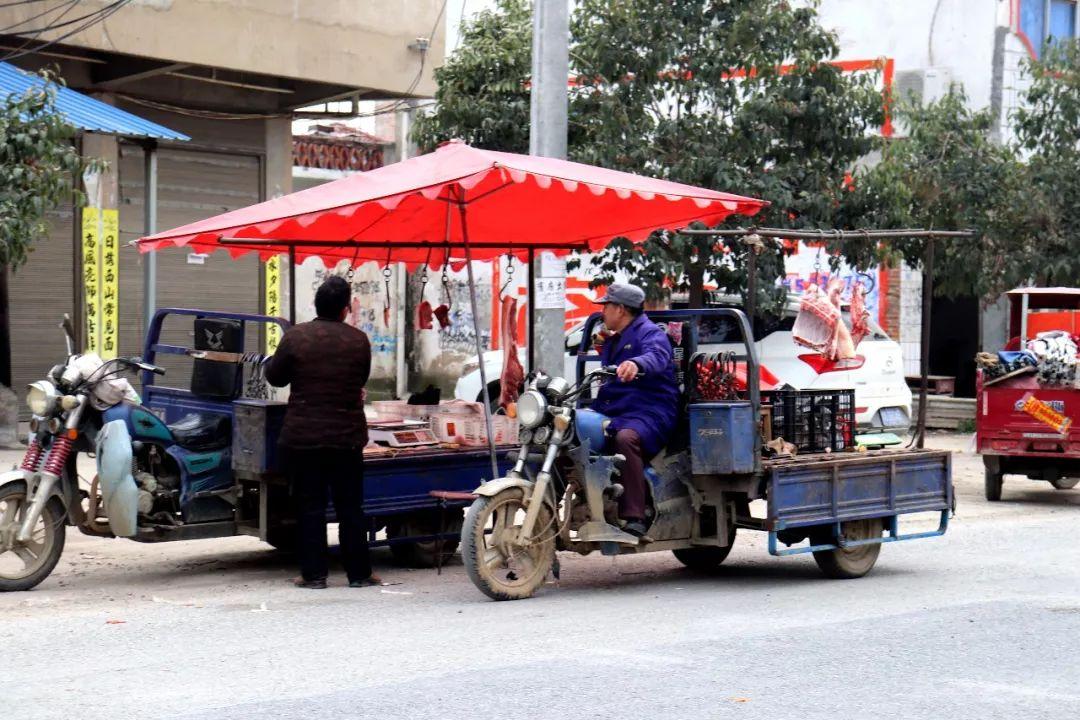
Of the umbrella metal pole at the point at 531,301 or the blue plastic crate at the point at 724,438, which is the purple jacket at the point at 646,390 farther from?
the umbrella metal pole at the point at 531,301

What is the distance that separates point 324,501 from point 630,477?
5.99ft

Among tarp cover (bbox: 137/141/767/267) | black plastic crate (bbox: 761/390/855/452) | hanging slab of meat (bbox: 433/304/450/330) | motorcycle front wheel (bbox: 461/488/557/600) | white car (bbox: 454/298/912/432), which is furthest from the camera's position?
white car (bbox: 454/298/912/432)

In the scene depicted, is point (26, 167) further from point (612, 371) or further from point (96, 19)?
point (96, 19)

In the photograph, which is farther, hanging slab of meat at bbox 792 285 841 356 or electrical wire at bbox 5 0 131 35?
electrical wire at bbox 5 0 131 35

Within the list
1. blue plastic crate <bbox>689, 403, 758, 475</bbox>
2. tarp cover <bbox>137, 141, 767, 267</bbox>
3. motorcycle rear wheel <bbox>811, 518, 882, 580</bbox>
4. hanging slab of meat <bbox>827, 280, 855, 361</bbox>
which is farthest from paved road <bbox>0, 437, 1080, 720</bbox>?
tarp cover <bbox>137, 141, 767, 267</bbox>

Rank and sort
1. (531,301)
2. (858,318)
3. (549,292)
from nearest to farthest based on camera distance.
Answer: (858,318)
(531,301)
(549,292)

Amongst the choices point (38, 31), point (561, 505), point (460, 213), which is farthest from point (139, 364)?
point (38, 31)

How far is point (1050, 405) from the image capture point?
14273mm

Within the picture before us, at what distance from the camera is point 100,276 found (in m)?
16.7

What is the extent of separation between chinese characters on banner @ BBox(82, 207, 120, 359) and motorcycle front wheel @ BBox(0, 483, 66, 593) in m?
8.14

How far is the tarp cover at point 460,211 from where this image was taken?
8953 millimetres

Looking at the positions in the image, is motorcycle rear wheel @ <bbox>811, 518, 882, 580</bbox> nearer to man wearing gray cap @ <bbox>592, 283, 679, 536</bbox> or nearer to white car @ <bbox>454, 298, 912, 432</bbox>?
man wearing gray cap @ <bbox>592, 283, 679, 536</bbox>

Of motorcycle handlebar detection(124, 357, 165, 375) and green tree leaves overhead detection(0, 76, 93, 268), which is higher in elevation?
green tree leaves overhead detection(0, 76, 93, 268)

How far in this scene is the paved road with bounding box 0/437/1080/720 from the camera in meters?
6.10
